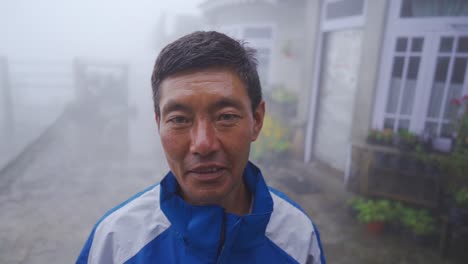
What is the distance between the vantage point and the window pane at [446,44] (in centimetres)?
469

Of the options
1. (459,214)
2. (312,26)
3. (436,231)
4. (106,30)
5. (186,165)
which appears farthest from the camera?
(106,30)

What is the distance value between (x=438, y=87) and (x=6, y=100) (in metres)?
12.0

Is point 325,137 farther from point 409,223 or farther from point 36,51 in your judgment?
point 36,51

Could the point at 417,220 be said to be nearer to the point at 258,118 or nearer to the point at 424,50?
the point at 424,50

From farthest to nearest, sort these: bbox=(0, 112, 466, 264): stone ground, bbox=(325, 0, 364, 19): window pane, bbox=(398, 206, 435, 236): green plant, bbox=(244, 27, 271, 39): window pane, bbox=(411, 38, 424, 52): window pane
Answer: bbox=(244, 27, 271, 39): window pane
bbox=(325, 0, 364, 19): window pane
bbox=(411, 38, 424, 52): window pane
bbox=(398, 206, 435, 236): green plant
bbox=(0, 112, 466, 264): stone ground

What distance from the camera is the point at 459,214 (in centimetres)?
397

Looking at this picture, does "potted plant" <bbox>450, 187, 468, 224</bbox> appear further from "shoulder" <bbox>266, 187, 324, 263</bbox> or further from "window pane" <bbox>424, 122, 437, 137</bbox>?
"shoulder" <bbox>266, 187, 324, 263</bbox>

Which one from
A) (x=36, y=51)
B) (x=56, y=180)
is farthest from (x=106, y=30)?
(x=56, y=180)

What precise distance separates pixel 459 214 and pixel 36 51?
26.1 meters

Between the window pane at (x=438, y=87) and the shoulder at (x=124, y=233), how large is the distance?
195 inches

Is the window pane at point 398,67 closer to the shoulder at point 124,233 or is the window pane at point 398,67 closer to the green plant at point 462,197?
the green plant at point 462,197

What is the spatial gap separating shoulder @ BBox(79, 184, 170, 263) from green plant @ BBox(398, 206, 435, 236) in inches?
160

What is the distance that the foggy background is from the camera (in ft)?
14.2

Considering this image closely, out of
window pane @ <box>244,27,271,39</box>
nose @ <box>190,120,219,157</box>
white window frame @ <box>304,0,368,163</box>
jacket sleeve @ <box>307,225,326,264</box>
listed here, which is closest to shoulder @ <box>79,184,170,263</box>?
nose @ <box>190,120,219,157</box>
